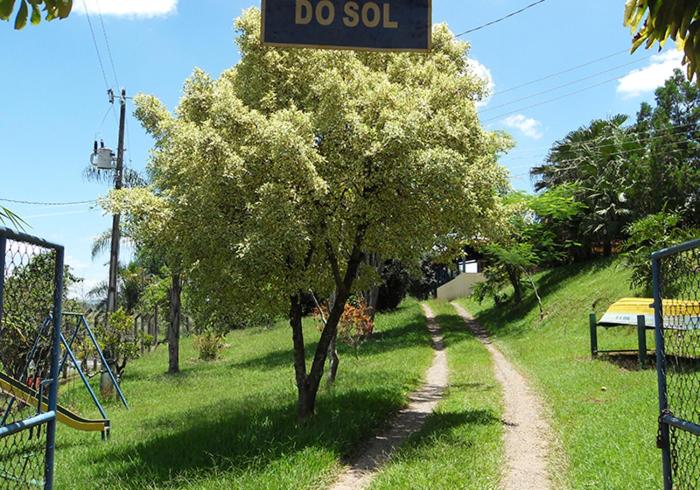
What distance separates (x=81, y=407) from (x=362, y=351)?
989 cm

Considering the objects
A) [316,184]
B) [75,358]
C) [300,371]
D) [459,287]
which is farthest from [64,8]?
[459,287]

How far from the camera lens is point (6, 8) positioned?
2.31 metres

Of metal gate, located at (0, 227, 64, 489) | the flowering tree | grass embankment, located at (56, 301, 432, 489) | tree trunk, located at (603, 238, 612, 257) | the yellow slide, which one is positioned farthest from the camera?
tree trunk, located at (603, 238, 612, 257)

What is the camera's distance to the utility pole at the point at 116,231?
58.3 feet

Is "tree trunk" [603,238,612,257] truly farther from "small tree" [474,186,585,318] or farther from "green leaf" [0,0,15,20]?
"green leaf" [0,0,15,20]

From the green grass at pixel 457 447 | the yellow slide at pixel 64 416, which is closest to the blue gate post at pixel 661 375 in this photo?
the green grass at pixel 457 447

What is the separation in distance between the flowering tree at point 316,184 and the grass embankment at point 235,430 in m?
1.25

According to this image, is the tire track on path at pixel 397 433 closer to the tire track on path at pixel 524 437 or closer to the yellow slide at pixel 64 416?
the tire track on path at pixel 524 437

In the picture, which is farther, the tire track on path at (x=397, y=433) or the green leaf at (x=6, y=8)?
the tire track on path at (x=397, y=433)

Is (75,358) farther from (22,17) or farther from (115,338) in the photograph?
(22,17)

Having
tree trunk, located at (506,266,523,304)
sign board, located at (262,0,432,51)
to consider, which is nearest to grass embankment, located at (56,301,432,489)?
sign board, located at (262,0,432,51)

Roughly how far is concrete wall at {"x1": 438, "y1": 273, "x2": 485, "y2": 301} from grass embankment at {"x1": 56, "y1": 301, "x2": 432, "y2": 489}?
2774 cm

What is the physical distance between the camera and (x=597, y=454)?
739 cm

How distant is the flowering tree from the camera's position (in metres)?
8.63
